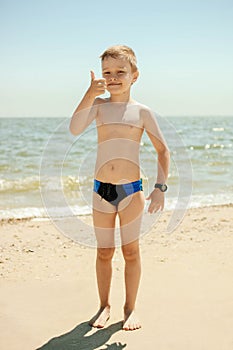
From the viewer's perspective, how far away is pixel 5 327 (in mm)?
2764

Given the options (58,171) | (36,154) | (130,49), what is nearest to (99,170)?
(130,49)

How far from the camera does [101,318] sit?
2.86 metres

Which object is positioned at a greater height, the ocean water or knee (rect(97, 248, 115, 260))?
knee (rect(97, 248, 115, 260))

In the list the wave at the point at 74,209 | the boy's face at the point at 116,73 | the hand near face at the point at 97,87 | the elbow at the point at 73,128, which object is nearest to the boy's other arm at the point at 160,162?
the boy's face at the point at 116,73

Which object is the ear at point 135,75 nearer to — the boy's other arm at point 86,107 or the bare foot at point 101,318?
the boy's other arm at point 86,107

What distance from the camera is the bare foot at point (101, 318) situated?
2811 millimetres

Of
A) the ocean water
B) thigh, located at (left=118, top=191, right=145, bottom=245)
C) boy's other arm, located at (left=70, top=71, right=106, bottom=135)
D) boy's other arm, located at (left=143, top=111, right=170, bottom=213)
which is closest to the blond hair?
boy's other arm, located at (left=70, top=71, right=106, bottom=135)

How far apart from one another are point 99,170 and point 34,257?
1775 millimetres

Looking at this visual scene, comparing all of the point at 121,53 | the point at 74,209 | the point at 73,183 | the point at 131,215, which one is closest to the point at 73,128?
the point at 121,53

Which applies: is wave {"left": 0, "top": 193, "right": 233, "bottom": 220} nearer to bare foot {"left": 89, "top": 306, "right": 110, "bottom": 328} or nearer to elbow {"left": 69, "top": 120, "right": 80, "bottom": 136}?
bare foot {"left": 89, "top": 306, "right": 110, "bottom": 328}

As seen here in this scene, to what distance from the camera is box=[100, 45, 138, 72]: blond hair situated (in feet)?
8.46

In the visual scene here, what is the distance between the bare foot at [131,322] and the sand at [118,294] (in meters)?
0.04

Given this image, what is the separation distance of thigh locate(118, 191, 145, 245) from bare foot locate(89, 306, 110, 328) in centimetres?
54

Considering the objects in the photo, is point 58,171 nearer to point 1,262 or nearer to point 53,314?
point 1,262
